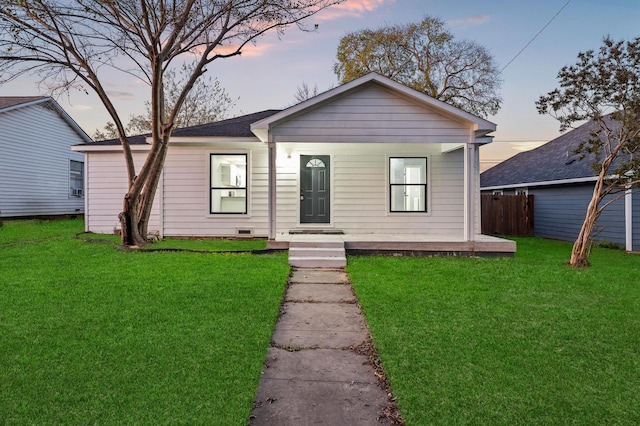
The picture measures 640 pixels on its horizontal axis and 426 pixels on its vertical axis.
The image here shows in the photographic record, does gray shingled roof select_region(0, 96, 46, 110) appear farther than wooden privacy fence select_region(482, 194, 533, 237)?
Yes

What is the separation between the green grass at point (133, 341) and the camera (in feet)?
7.83

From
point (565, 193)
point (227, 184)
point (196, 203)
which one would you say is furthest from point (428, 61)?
point (196, 203)

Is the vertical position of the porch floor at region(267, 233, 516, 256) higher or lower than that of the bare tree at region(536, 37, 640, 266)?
lower

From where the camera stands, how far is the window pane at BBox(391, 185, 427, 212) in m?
10.4

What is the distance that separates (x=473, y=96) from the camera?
920 inches

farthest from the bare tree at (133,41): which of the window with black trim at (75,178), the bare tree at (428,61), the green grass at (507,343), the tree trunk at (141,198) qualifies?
the bare tree at (428,61)

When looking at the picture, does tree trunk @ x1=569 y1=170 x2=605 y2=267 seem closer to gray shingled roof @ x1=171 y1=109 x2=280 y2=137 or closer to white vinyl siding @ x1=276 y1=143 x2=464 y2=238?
white vinyl siding @ x1=276 y1=143 x2=464 y2=238

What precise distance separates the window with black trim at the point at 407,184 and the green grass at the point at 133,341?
4820 mm

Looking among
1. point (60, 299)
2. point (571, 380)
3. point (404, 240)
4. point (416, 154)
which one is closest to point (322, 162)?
point (416, 154)

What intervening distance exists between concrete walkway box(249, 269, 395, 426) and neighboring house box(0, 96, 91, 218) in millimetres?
16308

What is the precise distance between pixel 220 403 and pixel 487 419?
1.61 meters

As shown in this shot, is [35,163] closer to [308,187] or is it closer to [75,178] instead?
[75,178]

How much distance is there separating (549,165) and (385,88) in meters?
10.3

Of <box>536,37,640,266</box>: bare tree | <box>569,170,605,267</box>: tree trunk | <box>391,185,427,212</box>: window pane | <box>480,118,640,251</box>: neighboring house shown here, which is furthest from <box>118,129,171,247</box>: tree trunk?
<box>480,118,640,251</box>: neighboring house
